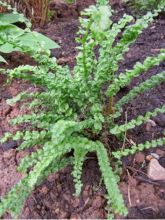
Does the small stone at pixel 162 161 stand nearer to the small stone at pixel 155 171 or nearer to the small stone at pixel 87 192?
the small stone at pixel 155 171

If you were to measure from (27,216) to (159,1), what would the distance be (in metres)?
2.15

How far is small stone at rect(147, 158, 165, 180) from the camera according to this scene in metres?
1.82

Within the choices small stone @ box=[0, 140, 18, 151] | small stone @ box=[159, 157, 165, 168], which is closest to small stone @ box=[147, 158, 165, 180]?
small stone @ box=[159, 157, 165, 168]

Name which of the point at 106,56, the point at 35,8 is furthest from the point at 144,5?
the point at 106,56

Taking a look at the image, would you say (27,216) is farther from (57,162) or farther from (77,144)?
(77,144)

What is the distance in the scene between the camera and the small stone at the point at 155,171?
1.82 metres

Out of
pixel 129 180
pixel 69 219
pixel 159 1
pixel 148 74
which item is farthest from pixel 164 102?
pixel 159 1

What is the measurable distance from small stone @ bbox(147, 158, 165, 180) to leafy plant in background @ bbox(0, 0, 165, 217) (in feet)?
0.56

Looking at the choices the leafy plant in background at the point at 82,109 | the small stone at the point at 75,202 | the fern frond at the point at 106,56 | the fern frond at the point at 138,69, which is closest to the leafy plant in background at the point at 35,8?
the leafy plant in background at the point at 82,109

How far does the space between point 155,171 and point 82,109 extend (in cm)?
48

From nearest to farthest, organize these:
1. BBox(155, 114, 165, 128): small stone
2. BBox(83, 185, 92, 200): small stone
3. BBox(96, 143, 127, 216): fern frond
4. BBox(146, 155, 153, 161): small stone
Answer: BBox(96, 143, 127, 216): fern frond → BBox(83, 185, 92, 200): small stone → BBox(146, 155, 153, 161): small stone → BBox(155, 114, 165, 128): small stone

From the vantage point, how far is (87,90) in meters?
1.80

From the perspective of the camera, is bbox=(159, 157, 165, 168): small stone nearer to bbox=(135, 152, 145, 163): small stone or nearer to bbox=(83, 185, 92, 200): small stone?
bbox=(135, 152, 145, 163): small stone

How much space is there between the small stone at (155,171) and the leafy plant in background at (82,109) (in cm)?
17
